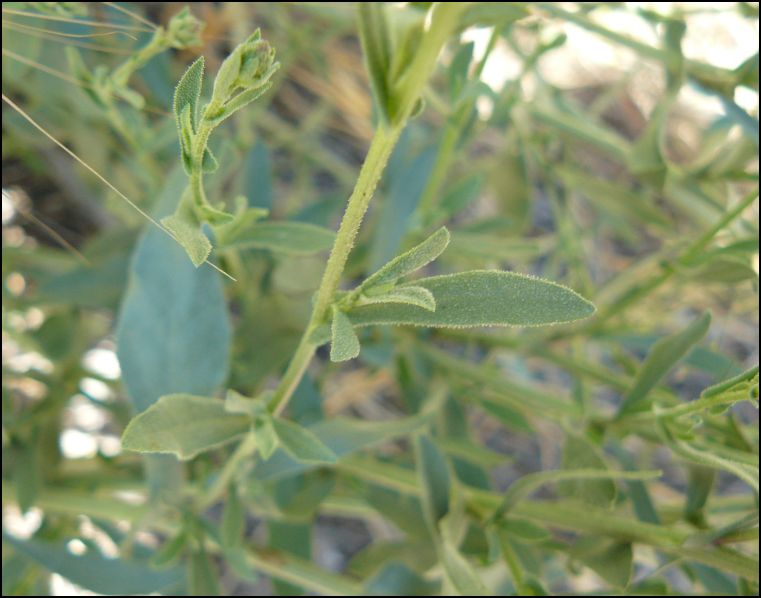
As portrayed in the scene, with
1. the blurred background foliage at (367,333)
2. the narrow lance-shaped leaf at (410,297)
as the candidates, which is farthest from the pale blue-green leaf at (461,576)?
the narrow lance-shaped leaf at (410,297)

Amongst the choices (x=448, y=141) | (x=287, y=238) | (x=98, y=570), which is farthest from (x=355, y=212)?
(x=98, y=570)

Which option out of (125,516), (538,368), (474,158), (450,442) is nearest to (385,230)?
(450,442)

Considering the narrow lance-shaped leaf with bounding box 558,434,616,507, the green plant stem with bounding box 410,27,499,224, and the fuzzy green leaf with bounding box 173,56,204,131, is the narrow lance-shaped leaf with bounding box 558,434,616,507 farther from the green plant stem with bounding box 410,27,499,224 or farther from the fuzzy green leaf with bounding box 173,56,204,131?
the fuzzy green leaf with bounding box 173,56,204,131

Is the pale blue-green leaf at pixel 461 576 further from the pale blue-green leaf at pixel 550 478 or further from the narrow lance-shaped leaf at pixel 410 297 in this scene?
the narrow lance-shaped leaf at pixel 410 297

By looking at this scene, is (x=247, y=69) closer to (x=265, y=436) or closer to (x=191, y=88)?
(x=191, y=88)

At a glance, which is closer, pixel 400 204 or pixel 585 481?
pixel 585 481

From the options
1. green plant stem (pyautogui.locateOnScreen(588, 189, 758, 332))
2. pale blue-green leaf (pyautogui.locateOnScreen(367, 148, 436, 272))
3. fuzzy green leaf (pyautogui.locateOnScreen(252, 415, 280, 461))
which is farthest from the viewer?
pale blue-green leaf (pyautogui.locateOnScreen(367, 148, 436, 272))

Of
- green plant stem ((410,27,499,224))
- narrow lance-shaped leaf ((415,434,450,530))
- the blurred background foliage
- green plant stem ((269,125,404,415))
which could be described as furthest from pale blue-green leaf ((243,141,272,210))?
green plant stem ((269,125,404,415))
